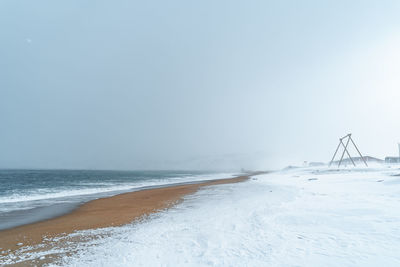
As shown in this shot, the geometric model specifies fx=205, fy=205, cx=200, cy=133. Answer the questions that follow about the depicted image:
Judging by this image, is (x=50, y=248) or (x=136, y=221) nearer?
(x=50, y=248)

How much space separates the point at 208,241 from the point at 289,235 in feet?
9.03

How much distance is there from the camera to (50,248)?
7.05 m

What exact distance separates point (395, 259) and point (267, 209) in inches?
254

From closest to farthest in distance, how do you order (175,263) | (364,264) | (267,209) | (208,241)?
(364,264) → (175,263) → (208,241) → (267,209)

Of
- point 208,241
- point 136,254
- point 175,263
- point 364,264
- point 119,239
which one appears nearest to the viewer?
point 364,264

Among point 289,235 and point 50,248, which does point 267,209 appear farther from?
point 50,248

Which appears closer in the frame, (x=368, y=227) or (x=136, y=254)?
(x=136, y=254)

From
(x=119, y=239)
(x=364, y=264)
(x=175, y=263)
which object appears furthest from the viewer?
(x=119, y=239)

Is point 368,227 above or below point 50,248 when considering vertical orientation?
above

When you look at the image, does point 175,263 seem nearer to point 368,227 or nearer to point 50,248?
point 50,248

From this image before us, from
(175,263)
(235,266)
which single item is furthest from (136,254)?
(235,266)

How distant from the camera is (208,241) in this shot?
271 inches

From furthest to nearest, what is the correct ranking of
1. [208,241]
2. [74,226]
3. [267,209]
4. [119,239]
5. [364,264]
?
1. [267,209]
2. [74,226]
3. [119,239]
4. [208,241]
5. [364,264]

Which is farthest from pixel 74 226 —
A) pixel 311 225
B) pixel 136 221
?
pixel 311 225
